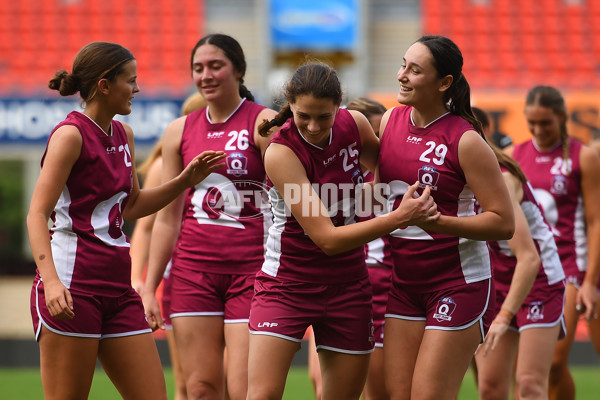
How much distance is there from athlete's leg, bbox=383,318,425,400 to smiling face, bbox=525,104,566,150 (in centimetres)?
208

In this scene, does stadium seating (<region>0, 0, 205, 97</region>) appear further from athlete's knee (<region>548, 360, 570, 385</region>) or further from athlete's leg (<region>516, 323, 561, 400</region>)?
athlete's leg (<region>516, 323, 561, 400</region>)

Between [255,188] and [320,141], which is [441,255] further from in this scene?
[255,188]

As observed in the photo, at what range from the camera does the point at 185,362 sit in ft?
14.0

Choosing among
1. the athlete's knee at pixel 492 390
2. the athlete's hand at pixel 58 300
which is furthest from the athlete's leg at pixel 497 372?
the athlete's hand at pixel 58 300

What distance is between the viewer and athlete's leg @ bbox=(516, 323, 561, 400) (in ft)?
15.1

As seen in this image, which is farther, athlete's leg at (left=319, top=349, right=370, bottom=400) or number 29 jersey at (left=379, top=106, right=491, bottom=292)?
athlete's leg at (left=319, top=349, right=370, bottom=400)

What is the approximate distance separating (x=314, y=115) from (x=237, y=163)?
2.91ft

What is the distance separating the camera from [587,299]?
541cm

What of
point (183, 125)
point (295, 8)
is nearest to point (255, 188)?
point (183, 125)

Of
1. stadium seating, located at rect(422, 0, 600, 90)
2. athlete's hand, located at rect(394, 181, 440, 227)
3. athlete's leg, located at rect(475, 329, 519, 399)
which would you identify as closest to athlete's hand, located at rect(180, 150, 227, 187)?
athlete's hand, located at rect(394, 181, 440, 227)

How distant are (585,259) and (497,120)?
379cm

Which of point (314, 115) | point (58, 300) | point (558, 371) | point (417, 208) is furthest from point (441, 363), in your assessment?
point (558, 371)

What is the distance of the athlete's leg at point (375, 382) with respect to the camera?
14.9 ft

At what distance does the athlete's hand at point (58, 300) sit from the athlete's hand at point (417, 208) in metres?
1.37
